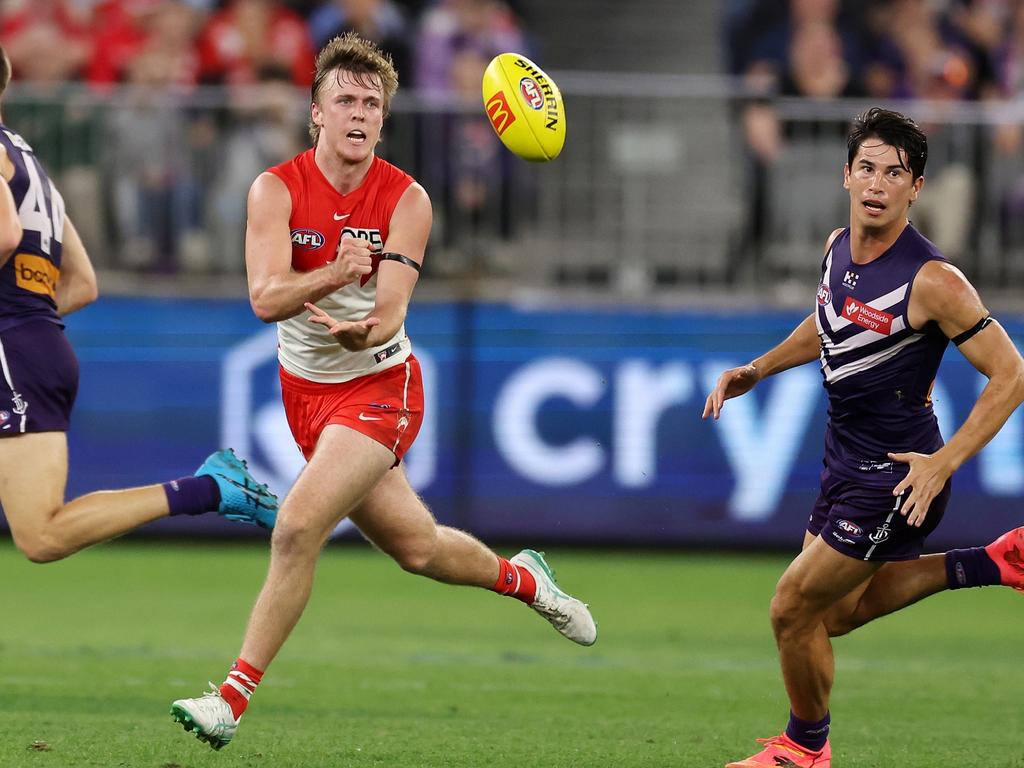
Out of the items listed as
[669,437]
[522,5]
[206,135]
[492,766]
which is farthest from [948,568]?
[522,5]

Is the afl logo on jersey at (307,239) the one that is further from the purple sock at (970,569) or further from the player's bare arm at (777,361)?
the purple sock at (970,569)

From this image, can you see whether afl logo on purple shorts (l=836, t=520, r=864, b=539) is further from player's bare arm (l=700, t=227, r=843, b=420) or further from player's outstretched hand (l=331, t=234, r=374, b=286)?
player's outstretched hand (l=331, t=234, r=374, b=286)

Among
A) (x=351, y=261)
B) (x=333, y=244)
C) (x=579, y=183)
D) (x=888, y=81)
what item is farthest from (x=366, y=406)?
(x=888, y=81)

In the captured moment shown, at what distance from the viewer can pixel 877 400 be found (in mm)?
6707

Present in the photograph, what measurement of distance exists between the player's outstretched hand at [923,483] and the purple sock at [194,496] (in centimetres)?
292

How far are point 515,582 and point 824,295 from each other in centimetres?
198

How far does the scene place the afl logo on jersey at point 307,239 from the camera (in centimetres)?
703

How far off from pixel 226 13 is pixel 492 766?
9692 millimetres

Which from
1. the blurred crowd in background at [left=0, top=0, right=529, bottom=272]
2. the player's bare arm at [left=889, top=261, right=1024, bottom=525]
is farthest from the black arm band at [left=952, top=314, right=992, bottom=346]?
the blurred crowd in background at [left=0, top=0, right=529, bottom=272]

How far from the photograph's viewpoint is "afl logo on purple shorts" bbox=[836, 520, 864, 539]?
6.65 metres

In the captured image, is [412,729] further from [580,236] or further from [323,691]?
[580,236]

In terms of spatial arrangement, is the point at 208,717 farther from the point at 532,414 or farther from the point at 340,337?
the point at 532,414

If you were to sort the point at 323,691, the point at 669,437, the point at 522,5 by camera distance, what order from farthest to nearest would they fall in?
the point at 522,5, the point at 669,437, the point at 323,691

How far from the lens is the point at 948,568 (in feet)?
23.2
